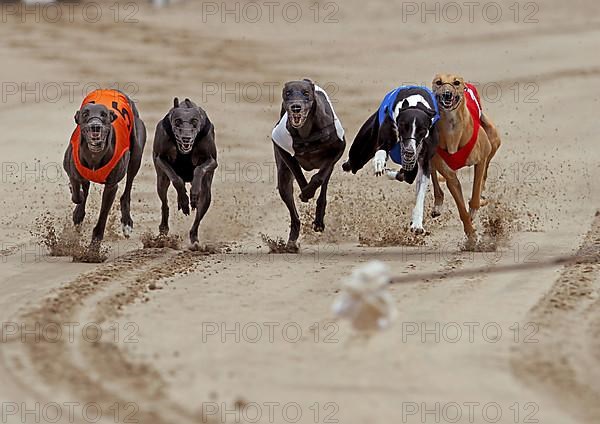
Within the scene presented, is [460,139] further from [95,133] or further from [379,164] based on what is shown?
[95,133]

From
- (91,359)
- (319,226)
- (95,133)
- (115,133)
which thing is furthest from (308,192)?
(91,359)

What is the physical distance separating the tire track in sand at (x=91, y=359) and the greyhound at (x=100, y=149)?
4.12ft

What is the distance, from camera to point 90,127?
9.05 m

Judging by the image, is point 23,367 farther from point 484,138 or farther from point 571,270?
point 484,138

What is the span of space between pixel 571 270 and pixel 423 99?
5.83 ft

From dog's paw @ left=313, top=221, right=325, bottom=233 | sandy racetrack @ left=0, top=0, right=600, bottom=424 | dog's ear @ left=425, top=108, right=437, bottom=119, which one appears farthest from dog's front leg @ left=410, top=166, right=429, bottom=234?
dog's paw @ left=313, top=221, right=325, bottom=233

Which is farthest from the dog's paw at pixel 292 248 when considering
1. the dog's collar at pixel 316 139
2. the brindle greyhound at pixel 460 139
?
the brindle greyhound at pixel 460 139

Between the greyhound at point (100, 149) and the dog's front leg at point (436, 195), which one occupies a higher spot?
the greyhound at point (100, 149)

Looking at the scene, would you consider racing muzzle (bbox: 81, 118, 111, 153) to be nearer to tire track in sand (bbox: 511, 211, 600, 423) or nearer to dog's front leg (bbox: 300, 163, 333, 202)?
dog's front leg (bbox: 300, 163, 333, 202)

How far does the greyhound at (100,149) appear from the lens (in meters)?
9.15

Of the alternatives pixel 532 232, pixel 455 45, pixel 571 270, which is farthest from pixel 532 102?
pixel 571 270

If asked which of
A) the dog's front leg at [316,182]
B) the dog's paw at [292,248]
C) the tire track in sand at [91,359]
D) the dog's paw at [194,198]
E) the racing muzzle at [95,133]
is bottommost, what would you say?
the tire track in sand at [91,359]

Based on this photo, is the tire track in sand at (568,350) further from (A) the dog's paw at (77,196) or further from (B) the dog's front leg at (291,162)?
(A) the dog's paw at (77,196)

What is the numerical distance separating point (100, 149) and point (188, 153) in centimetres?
75
